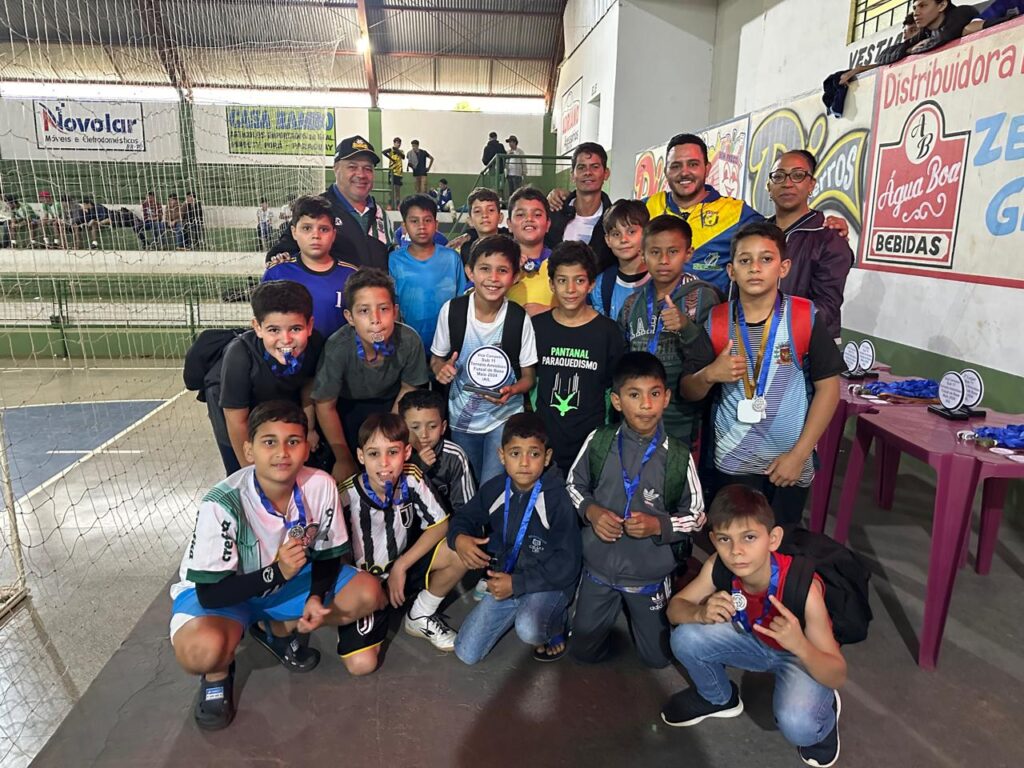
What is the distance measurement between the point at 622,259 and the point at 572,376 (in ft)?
2.02

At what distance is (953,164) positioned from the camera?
3854mm

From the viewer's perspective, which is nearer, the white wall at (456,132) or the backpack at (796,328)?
the backpack at (796,328)

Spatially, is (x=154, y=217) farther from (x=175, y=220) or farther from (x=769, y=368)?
(x=769, y=368)

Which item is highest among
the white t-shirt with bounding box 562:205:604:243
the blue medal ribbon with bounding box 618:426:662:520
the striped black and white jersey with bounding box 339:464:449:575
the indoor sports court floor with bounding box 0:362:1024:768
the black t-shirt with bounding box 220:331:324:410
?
the white t-shirt with bounding box 562:205:604:243

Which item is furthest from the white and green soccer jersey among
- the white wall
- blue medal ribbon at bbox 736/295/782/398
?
the white wall

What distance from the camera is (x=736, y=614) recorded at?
2.00 metres

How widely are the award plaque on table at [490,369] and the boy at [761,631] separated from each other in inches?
41.3

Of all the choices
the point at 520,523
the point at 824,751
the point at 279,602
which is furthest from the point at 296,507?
the point at 824,751

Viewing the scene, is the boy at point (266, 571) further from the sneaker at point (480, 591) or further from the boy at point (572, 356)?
the boy at point (572, 356)

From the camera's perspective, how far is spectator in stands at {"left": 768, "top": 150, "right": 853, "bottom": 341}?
3104mm

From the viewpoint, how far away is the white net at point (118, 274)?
2.95 metres

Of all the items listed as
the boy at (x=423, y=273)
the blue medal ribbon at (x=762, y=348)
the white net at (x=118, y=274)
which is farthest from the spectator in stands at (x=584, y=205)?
the white net at (x=118, y=274)

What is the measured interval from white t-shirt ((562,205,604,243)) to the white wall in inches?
606

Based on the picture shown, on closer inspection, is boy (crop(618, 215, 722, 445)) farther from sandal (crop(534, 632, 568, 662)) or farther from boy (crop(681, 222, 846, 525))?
sandal (crop(534, 632, 568, 662))
